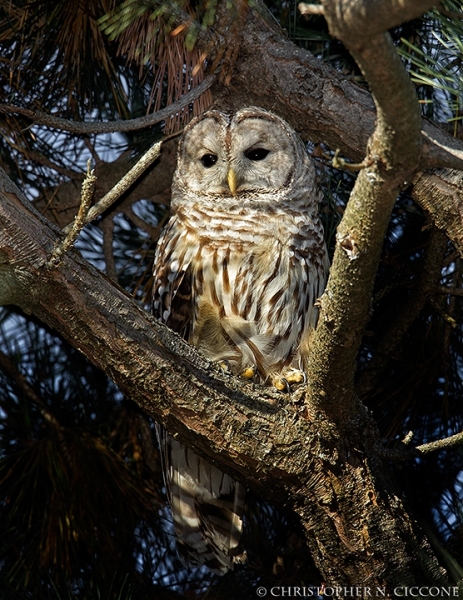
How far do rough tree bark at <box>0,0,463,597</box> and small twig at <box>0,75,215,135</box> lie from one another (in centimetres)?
24

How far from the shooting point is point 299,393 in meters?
2.60

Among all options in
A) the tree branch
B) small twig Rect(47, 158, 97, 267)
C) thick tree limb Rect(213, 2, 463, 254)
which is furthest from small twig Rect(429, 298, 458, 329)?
small twig Rect(47, 158, 97, 267)

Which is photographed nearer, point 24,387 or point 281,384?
point 281,384

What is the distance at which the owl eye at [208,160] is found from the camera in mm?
3678

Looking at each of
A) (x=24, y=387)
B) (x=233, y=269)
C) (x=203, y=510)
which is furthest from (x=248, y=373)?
(x=24, y=387)

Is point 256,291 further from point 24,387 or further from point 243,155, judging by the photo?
point 24,387

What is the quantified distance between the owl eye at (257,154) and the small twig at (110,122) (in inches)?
29.6

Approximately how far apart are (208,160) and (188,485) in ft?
4.93

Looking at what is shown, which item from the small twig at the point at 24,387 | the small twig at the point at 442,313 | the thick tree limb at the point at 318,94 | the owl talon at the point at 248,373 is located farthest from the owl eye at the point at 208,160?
the small twig at the point at 24,387

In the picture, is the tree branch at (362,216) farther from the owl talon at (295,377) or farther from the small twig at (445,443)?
the owl talon at (295,377)

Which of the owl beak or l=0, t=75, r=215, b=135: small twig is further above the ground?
the owl beak

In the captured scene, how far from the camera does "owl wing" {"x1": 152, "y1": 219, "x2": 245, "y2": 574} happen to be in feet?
11.1

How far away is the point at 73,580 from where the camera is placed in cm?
351

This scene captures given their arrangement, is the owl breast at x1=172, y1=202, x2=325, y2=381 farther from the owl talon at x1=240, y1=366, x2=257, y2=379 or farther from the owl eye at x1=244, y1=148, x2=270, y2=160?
the owl eye at x1=244, y1=148, x2=270, y2=160
